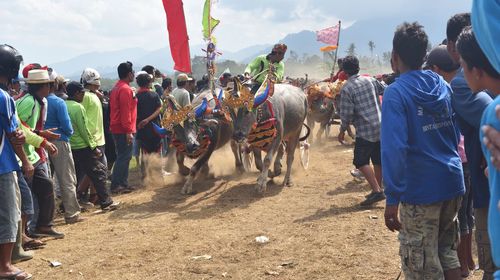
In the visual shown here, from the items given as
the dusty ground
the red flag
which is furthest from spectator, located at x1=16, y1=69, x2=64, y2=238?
the red flag

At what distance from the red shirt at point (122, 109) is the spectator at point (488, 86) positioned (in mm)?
6420

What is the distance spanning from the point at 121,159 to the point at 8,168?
3.98 m

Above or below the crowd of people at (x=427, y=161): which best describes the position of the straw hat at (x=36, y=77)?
above

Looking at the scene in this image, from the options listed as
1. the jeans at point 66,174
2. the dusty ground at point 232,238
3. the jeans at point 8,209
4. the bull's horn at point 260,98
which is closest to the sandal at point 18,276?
the dusty ground at point 232,238

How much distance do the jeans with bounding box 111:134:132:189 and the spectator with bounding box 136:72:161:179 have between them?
0.54 metres

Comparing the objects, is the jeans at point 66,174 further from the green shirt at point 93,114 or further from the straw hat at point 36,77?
the straw hat at point 36,77

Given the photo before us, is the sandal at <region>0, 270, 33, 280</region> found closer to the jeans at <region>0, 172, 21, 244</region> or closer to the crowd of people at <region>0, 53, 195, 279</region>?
the crowd of people at <region>0, 53, 195, 279</region>

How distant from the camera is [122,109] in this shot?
310 inches

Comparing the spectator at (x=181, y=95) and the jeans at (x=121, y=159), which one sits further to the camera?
the spectator at (x=181, y=95)

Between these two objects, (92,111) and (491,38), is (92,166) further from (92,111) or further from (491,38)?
(491,38)

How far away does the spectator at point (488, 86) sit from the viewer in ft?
4.89

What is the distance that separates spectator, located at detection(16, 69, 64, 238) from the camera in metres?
5.47

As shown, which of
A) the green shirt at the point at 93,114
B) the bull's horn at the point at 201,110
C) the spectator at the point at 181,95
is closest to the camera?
the green shirt at the point at 93,114

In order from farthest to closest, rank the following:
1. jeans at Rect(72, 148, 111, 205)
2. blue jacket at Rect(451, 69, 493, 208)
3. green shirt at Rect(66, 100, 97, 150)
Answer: jeans at Rect(72, 148, 111, 205)
green shirt at Rect(66, 100, 97, 150)
blue jacket at Rect(451, 69, 493, 208)
